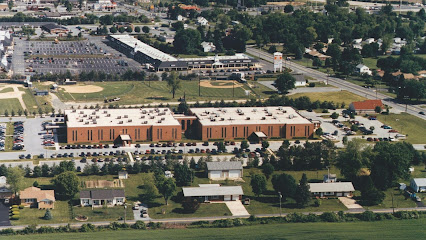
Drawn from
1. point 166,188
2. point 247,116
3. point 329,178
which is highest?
point 247,116

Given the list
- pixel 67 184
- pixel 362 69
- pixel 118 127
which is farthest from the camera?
pixel 362 69

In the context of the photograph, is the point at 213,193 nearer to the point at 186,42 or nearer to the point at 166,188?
the point at 166,188

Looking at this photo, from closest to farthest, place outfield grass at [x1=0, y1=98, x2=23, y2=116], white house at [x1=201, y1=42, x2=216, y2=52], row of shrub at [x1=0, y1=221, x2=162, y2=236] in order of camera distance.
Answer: row of shrub at [x1=0, y1=221, x2=162, y2=236]
outfield grass at [x1=0, y1=98, x2=23, y2=116]
white house at [x1=201, y1=42, x2=216, y2=52]

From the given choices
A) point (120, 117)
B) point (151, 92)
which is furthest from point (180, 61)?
point (120, 117)

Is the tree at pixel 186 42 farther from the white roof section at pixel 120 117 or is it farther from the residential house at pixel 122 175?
the residential house at pixel 122 175

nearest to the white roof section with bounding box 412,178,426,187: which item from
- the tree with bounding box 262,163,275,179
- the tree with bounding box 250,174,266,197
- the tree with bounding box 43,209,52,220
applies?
the tree with bounding box 262,163,275,179

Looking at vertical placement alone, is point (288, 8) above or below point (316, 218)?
above

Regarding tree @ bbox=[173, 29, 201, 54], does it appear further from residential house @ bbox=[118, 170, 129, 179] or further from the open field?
residential house @ bbox=[118, 170, 129, 179]
